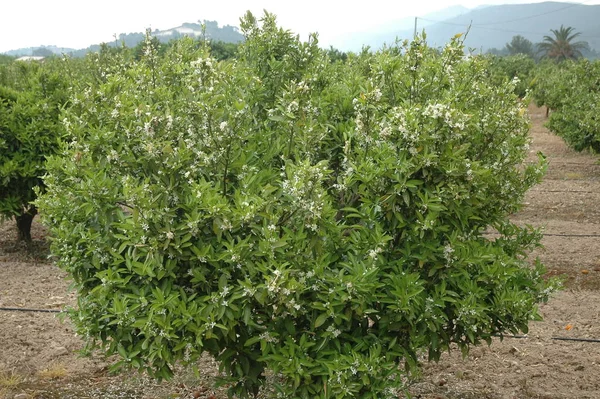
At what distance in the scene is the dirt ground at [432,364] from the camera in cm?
514

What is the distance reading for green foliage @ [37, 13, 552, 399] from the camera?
3092mm

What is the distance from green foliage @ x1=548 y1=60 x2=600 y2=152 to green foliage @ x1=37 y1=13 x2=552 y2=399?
1320 centimetres

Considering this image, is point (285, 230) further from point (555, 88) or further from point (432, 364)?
point (555, 88)

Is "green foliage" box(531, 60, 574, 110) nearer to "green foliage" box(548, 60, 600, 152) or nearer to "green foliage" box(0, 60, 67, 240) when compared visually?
"green foliage" box(548, 60, 600, 152)

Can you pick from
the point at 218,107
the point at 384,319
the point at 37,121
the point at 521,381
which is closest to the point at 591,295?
the point at 521,381

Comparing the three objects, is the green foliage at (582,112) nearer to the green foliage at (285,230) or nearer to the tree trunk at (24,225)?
the tree trunk at (24,225)

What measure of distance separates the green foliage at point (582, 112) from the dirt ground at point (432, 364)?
8165mm

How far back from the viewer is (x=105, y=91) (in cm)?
362

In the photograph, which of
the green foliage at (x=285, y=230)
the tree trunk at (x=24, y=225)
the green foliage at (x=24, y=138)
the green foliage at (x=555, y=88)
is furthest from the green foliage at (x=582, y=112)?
the green foliage at (x=285, y=230)

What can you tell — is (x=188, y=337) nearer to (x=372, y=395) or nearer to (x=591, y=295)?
(x=372, y=395)

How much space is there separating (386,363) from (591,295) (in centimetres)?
507

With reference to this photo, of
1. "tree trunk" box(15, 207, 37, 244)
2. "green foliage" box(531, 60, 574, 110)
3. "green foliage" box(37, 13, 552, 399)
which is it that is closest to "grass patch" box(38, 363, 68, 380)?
"green foliage" box(37, 13, 552, 399)

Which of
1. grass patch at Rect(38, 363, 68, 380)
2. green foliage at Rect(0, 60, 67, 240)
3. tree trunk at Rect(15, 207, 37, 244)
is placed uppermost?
green foliage at Rect(0, 60, 67, 240)

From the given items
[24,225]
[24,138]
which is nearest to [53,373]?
[24,138]
